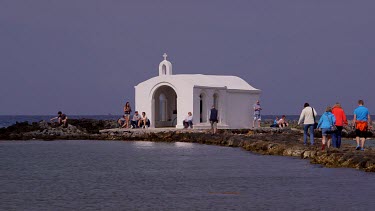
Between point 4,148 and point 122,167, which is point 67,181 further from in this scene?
point 4,148

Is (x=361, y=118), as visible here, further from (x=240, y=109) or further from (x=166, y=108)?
(x=166, y=108)

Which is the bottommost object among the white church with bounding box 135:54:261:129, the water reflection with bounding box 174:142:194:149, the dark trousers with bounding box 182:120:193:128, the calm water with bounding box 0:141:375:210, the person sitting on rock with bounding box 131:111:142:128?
the calm water with bounding box 0:141:375:210

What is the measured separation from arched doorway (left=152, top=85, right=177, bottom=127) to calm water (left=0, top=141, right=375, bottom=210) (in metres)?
16.3

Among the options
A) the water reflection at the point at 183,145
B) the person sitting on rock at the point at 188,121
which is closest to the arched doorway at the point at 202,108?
the person sitting on rock at the point at 188,121

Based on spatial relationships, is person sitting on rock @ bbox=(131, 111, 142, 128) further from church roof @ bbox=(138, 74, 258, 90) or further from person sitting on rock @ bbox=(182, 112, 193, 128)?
person sitting on rock @ bbox=(182, 112, 193, 128)

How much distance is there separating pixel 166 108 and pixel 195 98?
5.01 metres

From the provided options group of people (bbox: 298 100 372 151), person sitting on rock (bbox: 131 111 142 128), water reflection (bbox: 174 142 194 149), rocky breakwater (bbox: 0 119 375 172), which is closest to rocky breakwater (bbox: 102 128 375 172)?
rocky breakwater (bbox: 0 119 375 172)

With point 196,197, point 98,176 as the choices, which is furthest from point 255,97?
point 196,197

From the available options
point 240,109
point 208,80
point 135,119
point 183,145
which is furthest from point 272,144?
point 135,119

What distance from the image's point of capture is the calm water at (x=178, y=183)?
17062 mm

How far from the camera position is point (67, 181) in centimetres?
2189

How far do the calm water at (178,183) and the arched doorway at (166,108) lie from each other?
16292 millimetres

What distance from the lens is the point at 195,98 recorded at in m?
44.6

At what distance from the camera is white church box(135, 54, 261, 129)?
44844 mm
